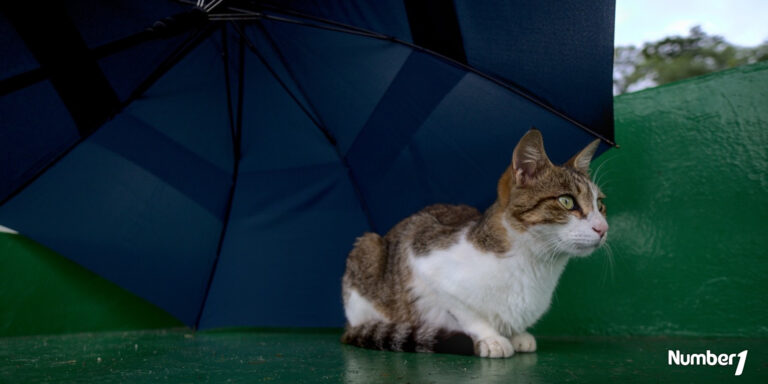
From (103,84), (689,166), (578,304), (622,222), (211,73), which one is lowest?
(578,304)

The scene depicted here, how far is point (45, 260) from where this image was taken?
313 cm

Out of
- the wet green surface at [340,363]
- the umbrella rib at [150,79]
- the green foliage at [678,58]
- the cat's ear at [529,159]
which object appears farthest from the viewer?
the green foliage at [678,58]

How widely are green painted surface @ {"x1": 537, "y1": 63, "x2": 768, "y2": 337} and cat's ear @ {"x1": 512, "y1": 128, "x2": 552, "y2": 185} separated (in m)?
0.73

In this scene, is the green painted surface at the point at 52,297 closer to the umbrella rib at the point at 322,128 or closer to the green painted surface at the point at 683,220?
the umbrella rib at the point at 322,128

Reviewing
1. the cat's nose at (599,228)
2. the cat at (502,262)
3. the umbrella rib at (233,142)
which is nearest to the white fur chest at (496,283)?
the cat at (502,262)

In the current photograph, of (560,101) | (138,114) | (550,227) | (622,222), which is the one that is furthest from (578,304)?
(138,114)

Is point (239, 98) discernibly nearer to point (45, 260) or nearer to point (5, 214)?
point (5, 214)

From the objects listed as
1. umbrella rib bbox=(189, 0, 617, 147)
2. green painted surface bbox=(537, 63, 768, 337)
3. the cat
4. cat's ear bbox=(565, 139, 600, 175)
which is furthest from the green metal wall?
umbrella rib bbox=(189, 0, 617, 147)

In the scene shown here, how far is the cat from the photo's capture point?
6.72ft

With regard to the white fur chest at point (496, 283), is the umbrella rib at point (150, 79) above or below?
above

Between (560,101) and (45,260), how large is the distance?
9.81ft

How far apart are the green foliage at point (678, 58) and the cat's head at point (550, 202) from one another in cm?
1649

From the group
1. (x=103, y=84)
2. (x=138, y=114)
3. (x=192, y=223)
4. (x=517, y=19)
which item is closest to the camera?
(x=517, y=19)

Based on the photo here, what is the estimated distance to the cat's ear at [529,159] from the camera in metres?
2.06
